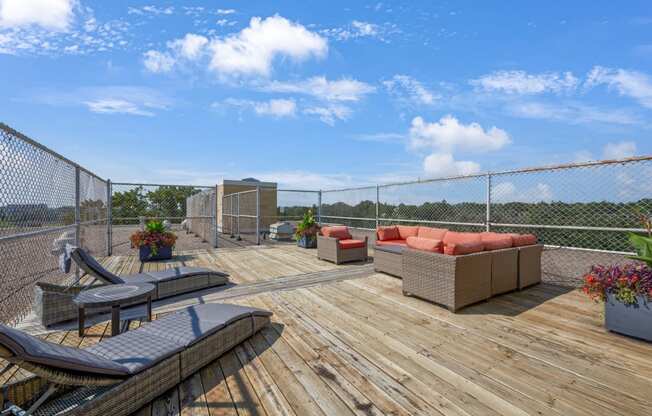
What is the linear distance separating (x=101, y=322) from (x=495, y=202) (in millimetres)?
6683

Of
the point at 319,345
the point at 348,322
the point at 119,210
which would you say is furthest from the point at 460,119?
the point at 119,210

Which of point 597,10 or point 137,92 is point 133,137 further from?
point 597,10

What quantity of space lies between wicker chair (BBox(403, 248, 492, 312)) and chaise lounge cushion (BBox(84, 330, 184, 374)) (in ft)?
10.4

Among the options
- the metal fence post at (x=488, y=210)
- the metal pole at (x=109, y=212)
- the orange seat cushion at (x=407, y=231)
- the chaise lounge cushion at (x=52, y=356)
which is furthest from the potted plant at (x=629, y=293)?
the metal pole at (x=109, y=212)

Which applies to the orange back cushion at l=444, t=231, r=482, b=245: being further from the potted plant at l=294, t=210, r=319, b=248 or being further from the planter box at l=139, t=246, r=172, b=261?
the planter box at l=139, t=246, r=172, b=261

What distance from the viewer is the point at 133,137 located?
12.1 metres

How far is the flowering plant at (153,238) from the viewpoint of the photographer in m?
7.36

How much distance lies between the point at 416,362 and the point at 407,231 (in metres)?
4.75

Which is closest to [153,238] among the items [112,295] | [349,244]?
[349,244]

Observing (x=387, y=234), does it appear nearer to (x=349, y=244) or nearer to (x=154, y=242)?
(x=349, y=244)

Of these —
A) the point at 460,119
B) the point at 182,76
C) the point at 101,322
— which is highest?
the point at 182,76

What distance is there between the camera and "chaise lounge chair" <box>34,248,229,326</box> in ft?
10.8

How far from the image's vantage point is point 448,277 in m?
3.81

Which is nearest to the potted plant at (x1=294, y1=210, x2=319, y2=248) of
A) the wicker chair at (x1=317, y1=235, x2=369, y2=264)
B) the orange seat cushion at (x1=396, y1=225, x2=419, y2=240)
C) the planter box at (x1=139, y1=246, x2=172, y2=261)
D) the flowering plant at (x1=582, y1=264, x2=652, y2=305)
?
the wicker chair at (x1=317, y1=235, x2=369, y2=264)
